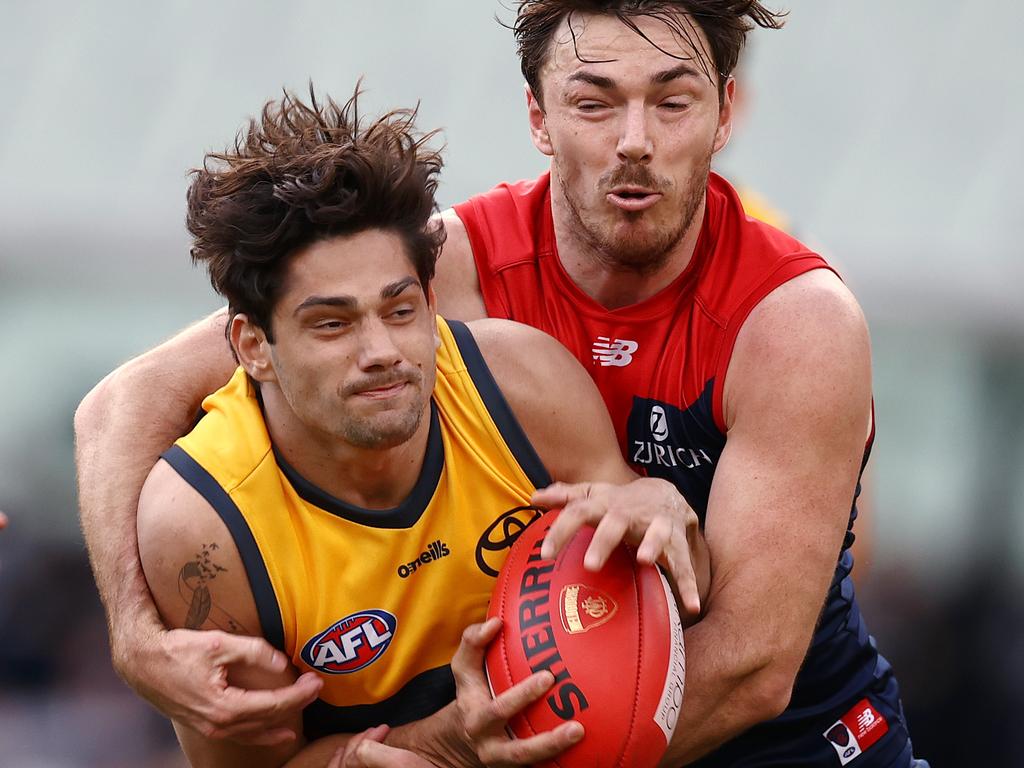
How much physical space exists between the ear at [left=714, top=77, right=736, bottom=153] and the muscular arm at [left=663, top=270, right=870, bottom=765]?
20.1 inches

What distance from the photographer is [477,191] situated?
31.9 feet

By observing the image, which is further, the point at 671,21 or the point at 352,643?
the point at 671,21

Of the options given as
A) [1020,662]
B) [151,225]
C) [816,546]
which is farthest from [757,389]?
[151,225]

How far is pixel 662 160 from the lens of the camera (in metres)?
3.71

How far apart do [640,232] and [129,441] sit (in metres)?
1.45

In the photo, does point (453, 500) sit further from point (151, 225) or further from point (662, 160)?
point (151, 225)

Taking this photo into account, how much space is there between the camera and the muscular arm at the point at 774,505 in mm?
3527

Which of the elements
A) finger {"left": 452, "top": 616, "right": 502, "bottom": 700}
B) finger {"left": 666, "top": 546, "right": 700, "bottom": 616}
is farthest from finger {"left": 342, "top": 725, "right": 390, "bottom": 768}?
finger {"left": 666, "top": 546, "right": 700, "bottom": 616}

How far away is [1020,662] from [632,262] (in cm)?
406

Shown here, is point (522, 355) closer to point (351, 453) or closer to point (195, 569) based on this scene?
point (351, 453)

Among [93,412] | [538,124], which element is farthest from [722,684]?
[93,412]

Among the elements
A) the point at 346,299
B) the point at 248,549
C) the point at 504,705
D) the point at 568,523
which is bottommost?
the point at 504,705

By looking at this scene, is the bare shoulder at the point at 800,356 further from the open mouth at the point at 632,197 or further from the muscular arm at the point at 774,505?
the open mouth at the point at 632,197

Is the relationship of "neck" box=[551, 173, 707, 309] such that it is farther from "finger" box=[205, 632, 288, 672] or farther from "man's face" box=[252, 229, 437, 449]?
"finger" box=[205, 632, 288, 672]
